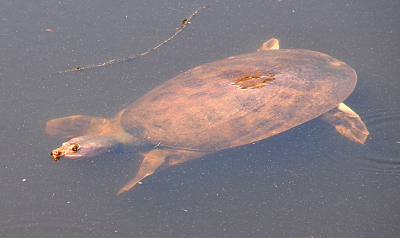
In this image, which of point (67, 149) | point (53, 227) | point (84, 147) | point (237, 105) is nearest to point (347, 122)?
point (237, 105)

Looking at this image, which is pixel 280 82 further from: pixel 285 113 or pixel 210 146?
pixel 210 146

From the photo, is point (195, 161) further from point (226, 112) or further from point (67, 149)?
point (67, 149)

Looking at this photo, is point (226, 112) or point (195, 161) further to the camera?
point (195, 161)

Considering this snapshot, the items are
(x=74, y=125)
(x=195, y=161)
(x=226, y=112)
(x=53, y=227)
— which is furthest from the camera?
(x=74, y=125)

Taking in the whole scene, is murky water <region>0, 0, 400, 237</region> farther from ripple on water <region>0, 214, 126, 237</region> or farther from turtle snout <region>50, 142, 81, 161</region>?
turtle snout <region>50, 142, 81, 161</region>

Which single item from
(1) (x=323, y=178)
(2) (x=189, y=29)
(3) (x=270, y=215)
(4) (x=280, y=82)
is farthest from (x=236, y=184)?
(2) (x=189, y=29)

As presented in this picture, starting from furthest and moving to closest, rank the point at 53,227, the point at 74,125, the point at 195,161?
1. the point at 74,125
2. the point at 195,161
3. the point at 53,227

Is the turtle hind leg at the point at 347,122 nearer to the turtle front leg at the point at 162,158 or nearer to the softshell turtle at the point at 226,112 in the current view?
the softshell turtle at the point at 226,112
